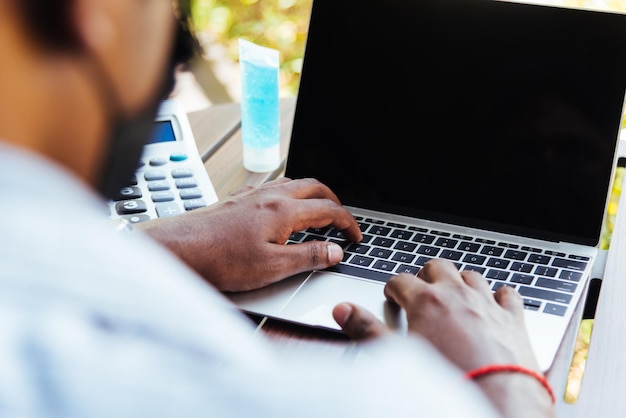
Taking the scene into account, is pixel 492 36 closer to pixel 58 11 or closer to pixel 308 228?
pixel 308 228

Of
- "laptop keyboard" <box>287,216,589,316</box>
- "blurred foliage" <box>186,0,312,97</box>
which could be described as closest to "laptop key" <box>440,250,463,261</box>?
"laptop keyboard" <box>287,216,589,316</box>

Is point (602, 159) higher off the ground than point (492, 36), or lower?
lower

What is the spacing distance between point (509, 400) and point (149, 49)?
1.25 ft

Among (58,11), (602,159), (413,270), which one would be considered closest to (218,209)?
(413,270)

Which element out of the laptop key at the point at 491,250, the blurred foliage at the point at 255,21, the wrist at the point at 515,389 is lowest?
the blurred foliage at the point at 255,21

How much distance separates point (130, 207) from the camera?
104 cm

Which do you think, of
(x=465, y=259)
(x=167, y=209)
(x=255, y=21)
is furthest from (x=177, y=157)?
(x=255, y=21)

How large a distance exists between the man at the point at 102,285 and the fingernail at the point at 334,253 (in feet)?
1.38

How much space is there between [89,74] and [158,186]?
0.68 metres

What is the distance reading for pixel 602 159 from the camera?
957mm

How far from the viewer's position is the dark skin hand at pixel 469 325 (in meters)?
0.64

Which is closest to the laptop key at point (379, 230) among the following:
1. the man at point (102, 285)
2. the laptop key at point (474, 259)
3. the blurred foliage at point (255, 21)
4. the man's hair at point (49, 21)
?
the laptop key at point (474, 259)

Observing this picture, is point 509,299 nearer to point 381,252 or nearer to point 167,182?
point 381,252

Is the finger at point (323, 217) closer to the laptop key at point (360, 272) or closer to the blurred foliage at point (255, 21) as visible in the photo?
the laptop key at point (360, 272)
